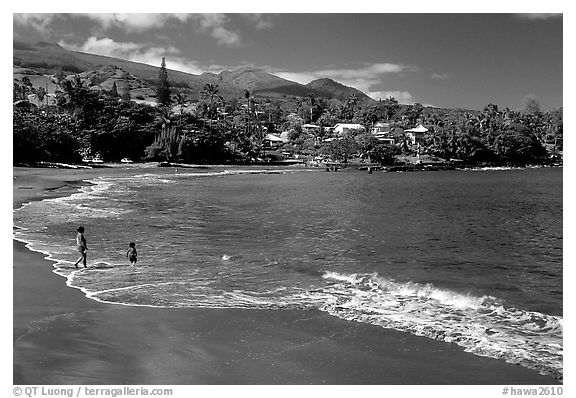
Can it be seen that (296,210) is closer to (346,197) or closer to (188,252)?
(346,197)

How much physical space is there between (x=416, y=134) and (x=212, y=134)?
3970 centimetres

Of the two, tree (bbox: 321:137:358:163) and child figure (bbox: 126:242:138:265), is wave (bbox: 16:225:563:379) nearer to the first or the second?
child figure (bbox: 126:242:138:265)

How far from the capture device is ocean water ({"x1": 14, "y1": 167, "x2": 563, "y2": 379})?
783 cm

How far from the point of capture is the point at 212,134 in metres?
80.0

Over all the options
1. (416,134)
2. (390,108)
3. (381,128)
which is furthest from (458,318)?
(390,108)

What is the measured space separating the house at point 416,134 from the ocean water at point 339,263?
72.3 m

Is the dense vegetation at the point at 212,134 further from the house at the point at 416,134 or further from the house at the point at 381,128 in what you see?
the house at the point at 381,128

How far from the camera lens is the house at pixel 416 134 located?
313ft

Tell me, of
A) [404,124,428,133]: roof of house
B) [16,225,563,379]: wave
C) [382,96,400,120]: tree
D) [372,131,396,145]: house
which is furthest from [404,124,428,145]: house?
[16,225,563,379]: wave

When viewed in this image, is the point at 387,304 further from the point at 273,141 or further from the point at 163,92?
the point at 163,92

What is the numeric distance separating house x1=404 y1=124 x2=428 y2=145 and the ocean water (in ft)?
237

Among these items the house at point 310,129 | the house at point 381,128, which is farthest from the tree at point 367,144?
the house at point 381,128

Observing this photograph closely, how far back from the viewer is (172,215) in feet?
66.2
